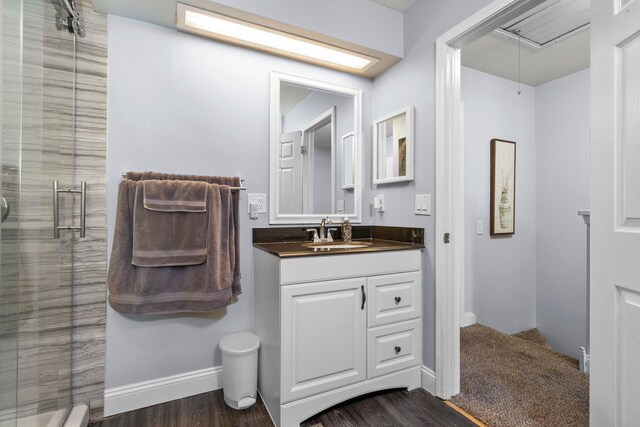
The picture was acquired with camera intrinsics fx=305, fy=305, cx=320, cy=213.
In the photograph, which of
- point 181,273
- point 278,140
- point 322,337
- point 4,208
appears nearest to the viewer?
point 4,208

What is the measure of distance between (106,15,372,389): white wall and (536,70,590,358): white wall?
8.64 ft

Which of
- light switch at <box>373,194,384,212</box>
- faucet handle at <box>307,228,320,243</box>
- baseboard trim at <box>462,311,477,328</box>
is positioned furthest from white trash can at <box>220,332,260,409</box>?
baseboard trim at <box>462,311,477,328</box>

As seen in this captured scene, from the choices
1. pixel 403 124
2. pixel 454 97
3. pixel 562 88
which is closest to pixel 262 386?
pixel 403 124

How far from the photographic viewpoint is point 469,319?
2787 millimetres

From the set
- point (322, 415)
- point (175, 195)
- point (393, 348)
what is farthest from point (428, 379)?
point (175, 195)

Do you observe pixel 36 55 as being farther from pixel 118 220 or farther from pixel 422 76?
pixel 422 76

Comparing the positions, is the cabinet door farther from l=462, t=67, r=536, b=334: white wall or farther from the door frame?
l=462, t=67, r=536, b=334: white wall

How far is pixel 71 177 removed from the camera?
5.03 feet

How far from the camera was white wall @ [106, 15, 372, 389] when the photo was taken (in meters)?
1.66

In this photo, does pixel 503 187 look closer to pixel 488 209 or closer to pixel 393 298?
pixel 488 209

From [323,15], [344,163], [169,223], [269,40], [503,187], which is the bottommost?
[169,223]

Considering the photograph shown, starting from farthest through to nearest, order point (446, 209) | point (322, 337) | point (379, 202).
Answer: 1. point (379, 202)
2. point (446, 209)
3. point (322, 337)

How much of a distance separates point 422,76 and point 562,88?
1939mm

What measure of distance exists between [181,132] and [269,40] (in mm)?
783
